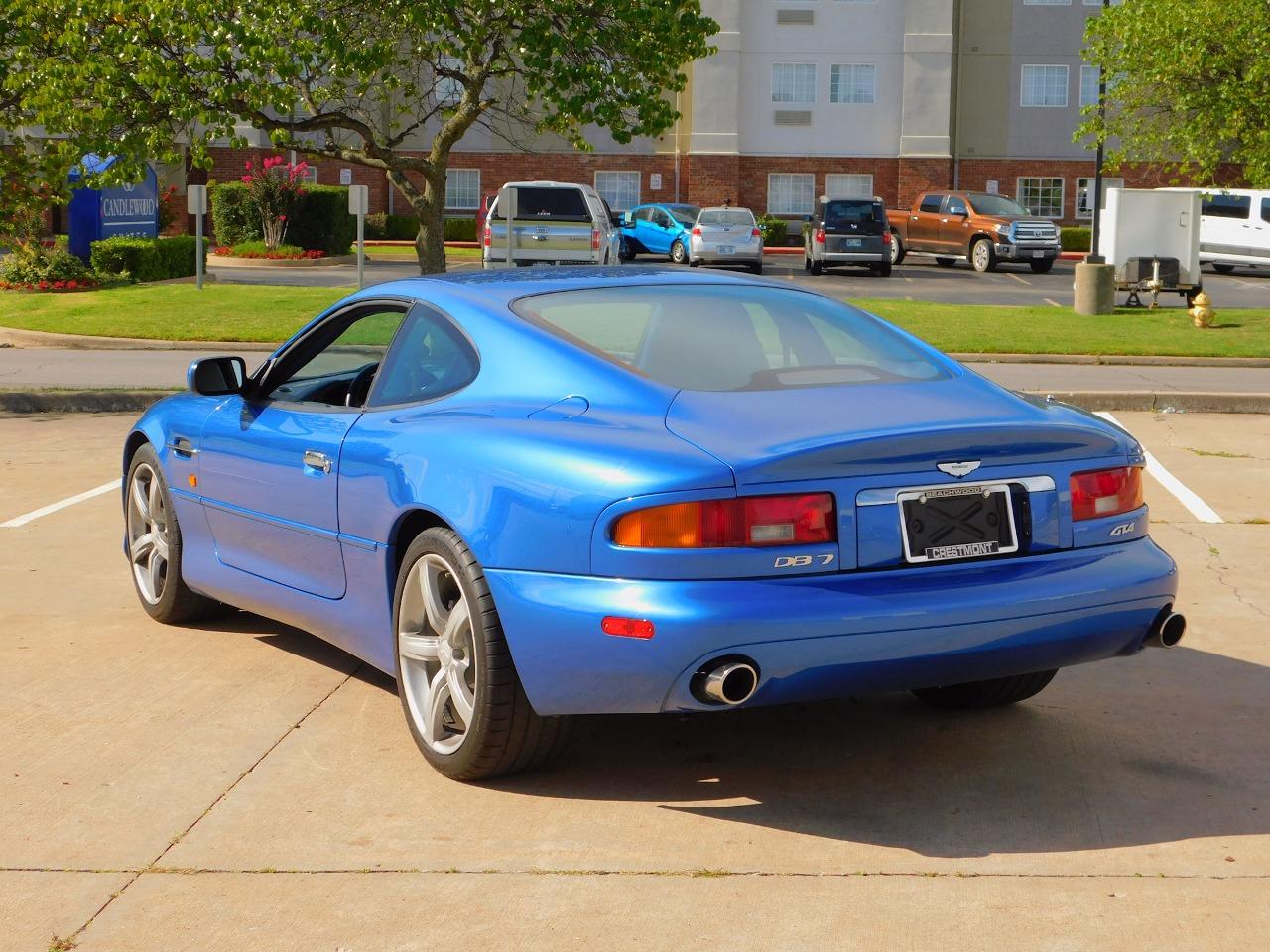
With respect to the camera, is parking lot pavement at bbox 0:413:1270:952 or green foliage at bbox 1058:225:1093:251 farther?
green foliage at bbox 1058:225:1093:251

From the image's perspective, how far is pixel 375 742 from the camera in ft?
17.9

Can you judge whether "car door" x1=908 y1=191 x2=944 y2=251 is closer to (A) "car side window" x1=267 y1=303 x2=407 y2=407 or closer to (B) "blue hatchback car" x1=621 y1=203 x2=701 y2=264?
(B) "blue hatchback car" x1=621 y1=203 x2=701 y2=264

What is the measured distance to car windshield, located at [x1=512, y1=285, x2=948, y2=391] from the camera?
5.16 m

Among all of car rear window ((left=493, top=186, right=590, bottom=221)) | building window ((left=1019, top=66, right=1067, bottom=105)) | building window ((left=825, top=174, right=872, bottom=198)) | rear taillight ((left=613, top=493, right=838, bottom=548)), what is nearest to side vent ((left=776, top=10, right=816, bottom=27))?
building window ((left=825, top=174, right=872, bottom=198))

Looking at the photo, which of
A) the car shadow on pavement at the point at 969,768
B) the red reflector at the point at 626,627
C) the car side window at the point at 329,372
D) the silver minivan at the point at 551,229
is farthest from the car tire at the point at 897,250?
the red reflector at the point at 626,627

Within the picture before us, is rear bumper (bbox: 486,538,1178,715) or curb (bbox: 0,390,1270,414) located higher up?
rear bumper (bbox: 486,538,1178,715)

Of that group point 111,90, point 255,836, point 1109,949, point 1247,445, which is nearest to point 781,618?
point 1109,949

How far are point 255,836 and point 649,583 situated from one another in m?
1.23

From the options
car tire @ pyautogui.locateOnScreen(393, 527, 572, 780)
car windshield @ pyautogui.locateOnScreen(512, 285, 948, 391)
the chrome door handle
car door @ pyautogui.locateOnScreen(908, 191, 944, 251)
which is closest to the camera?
car tire @ pyautogui.locateOnScreen(393, 527, 572, 780)

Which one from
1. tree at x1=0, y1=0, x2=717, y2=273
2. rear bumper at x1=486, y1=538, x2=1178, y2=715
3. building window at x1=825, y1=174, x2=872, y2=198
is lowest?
rear bumper at x1=486, y1=538, x2=1178, y2=715

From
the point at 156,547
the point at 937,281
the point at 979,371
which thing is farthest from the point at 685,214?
the point at 156,547

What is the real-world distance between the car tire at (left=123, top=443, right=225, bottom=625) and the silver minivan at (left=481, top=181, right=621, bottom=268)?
2138 cm

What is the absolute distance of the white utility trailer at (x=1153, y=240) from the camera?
85.5ft

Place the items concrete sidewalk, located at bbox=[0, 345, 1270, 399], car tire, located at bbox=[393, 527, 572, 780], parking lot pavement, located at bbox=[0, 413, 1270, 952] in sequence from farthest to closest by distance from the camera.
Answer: concrete sidewalk, located at bbox=[0, 345, 1270, 399] → car tire, located at bbox=[393, 527, 572, 780] → parking lot pavement, located at bbox=[0, 413, 1270, 952]
